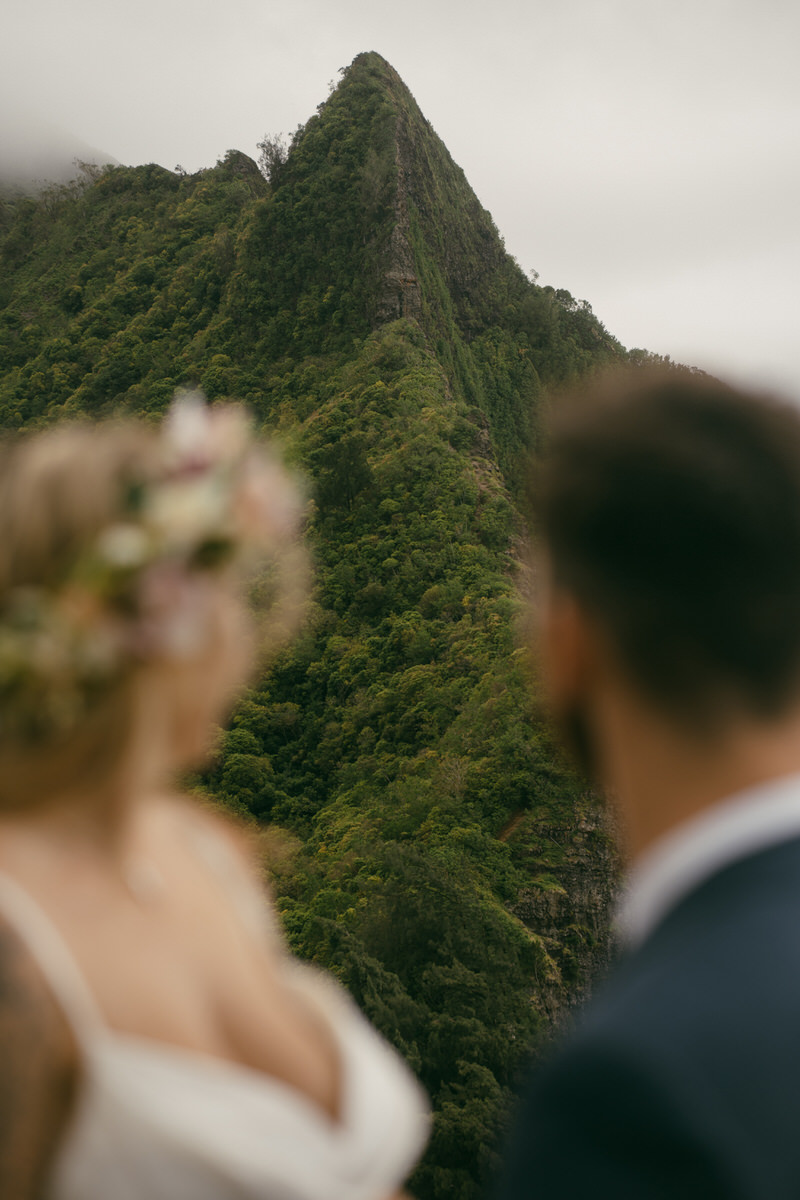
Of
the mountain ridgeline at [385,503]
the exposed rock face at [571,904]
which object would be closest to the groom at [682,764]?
the mountain ridgeline at [385,503]

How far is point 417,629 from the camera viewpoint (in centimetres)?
2477

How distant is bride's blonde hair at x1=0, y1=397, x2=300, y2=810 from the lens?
4.12 feet

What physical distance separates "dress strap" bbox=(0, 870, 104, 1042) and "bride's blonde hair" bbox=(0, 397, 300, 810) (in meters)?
0.17

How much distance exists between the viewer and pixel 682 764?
1133 mm

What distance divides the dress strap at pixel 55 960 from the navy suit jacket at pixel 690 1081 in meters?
0.55

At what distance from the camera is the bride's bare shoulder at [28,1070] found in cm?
113

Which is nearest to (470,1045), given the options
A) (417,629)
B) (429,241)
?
(417,629)

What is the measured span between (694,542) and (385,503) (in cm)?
2710

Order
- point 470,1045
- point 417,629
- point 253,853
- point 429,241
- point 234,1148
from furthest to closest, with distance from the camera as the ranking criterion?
point 429,241 < point 417,629 < point 470,1045 < point 253,853 < point 234,1148

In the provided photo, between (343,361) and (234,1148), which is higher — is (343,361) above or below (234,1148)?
above

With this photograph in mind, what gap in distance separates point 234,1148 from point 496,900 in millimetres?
17825

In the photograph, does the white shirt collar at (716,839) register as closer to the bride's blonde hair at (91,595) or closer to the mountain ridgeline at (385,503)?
the bride's blonde hair at (91,595)

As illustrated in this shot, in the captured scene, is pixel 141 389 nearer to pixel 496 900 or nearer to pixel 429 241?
pixel 429 241

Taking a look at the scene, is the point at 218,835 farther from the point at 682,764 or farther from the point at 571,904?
the point at 571,904
